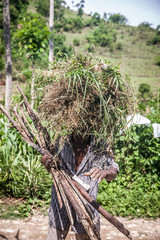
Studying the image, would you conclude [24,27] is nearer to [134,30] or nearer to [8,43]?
[8,43]

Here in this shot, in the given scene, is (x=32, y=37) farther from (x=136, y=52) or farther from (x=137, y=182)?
(x=136, y=52)

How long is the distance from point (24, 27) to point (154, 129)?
14.2 feet

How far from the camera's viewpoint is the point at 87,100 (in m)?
1.75

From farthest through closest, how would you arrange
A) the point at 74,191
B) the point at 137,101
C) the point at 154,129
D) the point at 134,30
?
the point at 134,30
the point at 154,129
the point at 137,101
the point at 74,191

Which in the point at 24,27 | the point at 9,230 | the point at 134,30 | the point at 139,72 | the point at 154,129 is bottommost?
the point at 9,230

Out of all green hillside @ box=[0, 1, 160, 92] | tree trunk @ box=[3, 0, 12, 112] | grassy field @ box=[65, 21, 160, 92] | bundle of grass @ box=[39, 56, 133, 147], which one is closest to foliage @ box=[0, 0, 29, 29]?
green hillside @ box=[0, 1, 160, 92]

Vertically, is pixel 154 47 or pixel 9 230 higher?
pixel 154 47

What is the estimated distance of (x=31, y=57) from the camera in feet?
20.3

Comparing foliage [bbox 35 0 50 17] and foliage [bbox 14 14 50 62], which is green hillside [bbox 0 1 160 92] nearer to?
foliage [bbox 35 0 50 17]

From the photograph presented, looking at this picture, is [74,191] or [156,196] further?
[156,196]

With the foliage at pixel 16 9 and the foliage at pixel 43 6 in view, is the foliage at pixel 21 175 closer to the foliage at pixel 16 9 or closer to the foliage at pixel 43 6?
the foliage at pixel 16 9

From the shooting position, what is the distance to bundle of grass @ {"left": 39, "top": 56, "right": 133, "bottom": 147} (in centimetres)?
171

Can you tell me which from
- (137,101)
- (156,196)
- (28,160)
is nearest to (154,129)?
(156,196)

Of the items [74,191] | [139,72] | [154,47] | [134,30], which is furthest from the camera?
[134,30]
